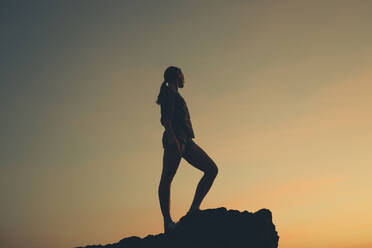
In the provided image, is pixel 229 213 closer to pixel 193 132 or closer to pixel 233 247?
pixel 233 247

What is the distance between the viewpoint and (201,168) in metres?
7.02

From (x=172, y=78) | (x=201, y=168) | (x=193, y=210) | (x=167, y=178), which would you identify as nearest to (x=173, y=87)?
(x=172, y=78)

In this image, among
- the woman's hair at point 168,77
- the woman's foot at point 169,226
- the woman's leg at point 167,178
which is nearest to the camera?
the woman's foot at point 169,226

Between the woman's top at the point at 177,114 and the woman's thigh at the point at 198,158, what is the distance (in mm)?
194

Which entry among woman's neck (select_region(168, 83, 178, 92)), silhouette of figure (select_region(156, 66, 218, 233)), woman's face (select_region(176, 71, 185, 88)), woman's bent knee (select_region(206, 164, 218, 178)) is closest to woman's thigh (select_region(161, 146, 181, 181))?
silhouette of figure (select_region(156, 66, 218, 233))

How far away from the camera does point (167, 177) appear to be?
6910 millimetres

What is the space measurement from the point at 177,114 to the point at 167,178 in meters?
1.17

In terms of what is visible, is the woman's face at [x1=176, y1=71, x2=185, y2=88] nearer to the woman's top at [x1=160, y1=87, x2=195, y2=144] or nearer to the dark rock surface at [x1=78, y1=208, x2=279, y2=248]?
the woman's top at [x1=160, y1=87, x2=195, y2=144]

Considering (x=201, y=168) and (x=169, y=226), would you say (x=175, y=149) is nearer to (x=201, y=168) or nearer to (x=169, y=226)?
(x=201, y=168)

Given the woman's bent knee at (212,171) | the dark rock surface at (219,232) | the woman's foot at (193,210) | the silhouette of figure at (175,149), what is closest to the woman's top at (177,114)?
the silhouette of figure at (175,149)

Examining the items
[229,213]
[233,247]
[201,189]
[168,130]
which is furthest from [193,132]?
[233,247]

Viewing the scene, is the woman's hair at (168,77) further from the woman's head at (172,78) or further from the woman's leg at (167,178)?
the woman's leg at (167,178)

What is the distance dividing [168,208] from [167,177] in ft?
1.78

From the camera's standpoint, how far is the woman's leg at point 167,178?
22.6 feet
